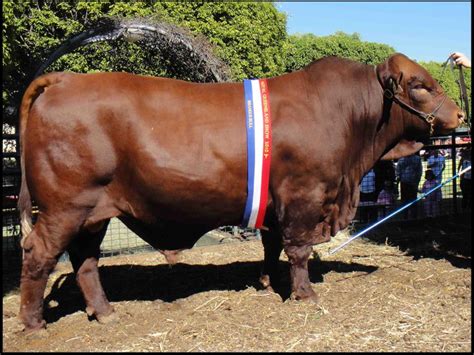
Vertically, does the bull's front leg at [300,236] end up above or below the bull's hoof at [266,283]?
above

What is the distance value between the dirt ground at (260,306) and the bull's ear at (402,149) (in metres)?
1.20

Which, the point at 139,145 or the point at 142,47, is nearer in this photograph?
the point at 139,145

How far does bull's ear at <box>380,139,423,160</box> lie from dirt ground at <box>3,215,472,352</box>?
1.20 m

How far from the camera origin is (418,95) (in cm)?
453

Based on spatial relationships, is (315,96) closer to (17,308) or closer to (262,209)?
(262,209)

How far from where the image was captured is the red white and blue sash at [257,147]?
4.10 meters

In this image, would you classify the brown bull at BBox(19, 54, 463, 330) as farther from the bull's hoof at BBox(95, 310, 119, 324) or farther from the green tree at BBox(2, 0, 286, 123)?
the green tree at BBox(2, 0, 286, 123)

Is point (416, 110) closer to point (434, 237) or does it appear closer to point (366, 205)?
point (434, 237)

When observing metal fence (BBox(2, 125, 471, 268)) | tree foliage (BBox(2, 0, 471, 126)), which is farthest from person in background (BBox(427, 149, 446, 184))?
tree foliage (BBox(2, 0, 471, 126))

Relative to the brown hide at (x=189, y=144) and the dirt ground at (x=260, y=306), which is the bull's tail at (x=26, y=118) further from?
the dirt ground at (x=260, y=306)

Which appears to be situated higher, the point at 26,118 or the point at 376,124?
the point at 26,118

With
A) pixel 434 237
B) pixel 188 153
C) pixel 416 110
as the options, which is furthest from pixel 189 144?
pixel 434 237

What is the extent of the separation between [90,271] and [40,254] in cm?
56

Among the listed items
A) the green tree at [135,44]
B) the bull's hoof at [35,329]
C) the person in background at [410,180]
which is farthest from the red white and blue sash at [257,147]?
the person in background at [410,180]
